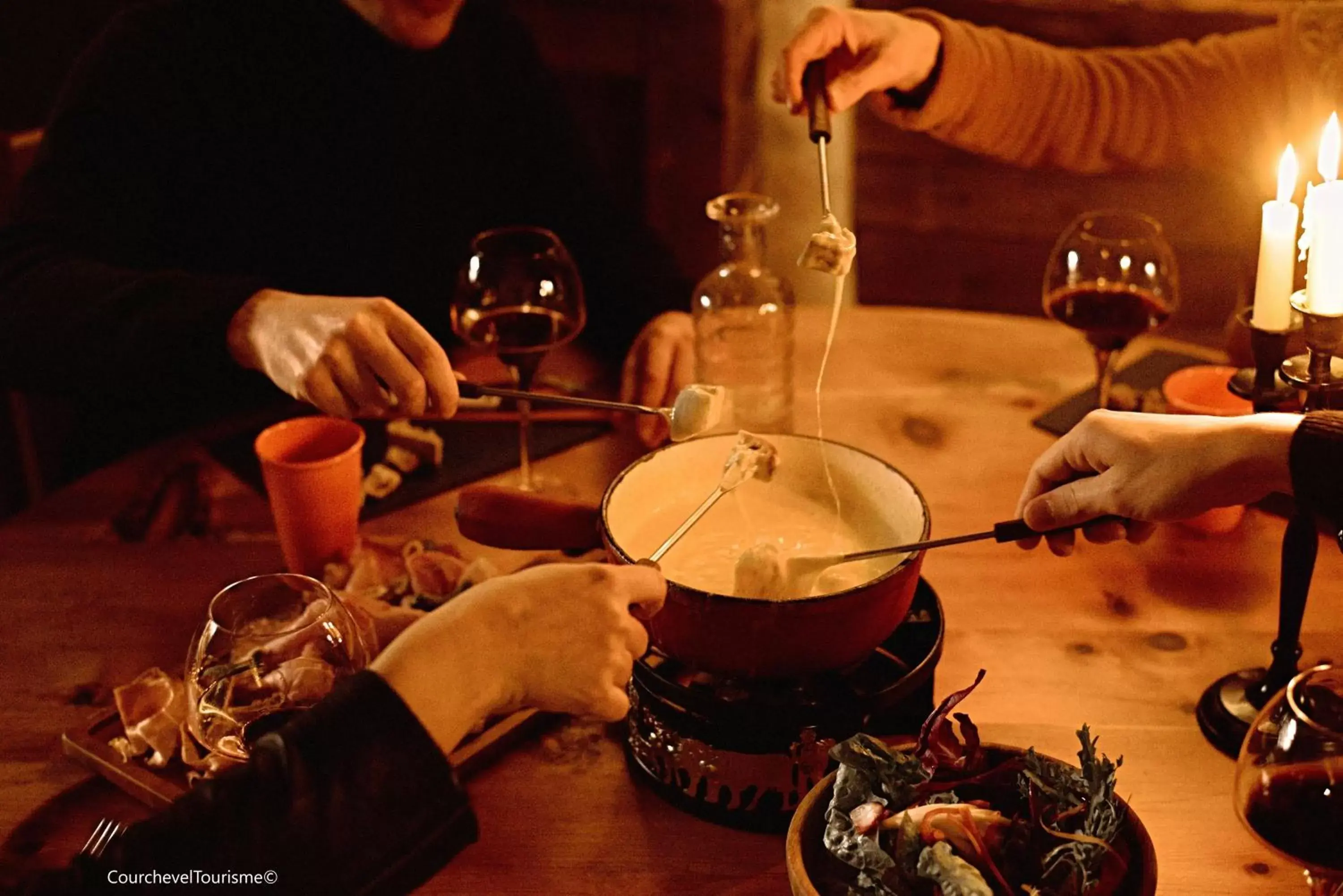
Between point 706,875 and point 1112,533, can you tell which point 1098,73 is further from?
point 706,875

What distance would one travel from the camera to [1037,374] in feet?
6.31

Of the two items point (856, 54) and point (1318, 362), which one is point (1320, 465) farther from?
point (856, 54)

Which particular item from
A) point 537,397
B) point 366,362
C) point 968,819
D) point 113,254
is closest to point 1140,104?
point 537,397

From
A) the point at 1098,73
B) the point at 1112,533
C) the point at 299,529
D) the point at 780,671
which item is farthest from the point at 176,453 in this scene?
the point at 1098,73

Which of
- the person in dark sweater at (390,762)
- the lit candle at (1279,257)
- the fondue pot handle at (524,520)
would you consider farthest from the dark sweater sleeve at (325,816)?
the lit candle at (1279,257)

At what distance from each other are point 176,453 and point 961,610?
109cm

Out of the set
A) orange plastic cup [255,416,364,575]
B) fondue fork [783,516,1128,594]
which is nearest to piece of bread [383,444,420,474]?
orange plastic cup [255,416,364,575]

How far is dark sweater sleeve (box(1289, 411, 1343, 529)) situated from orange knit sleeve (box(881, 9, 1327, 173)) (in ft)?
3.78

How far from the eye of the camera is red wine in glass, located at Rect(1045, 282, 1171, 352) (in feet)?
5.32

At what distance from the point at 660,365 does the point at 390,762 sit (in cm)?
101

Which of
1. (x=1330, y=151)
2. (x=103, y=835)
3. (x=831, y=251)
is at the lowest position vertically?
(x=103, y=835)

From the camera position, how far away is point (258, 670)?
42.3 inches

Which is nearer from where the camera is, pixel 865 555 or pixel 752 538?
pixel 865 555

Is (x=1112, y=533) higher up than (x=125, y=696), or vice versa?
(x=1112, y=533)
